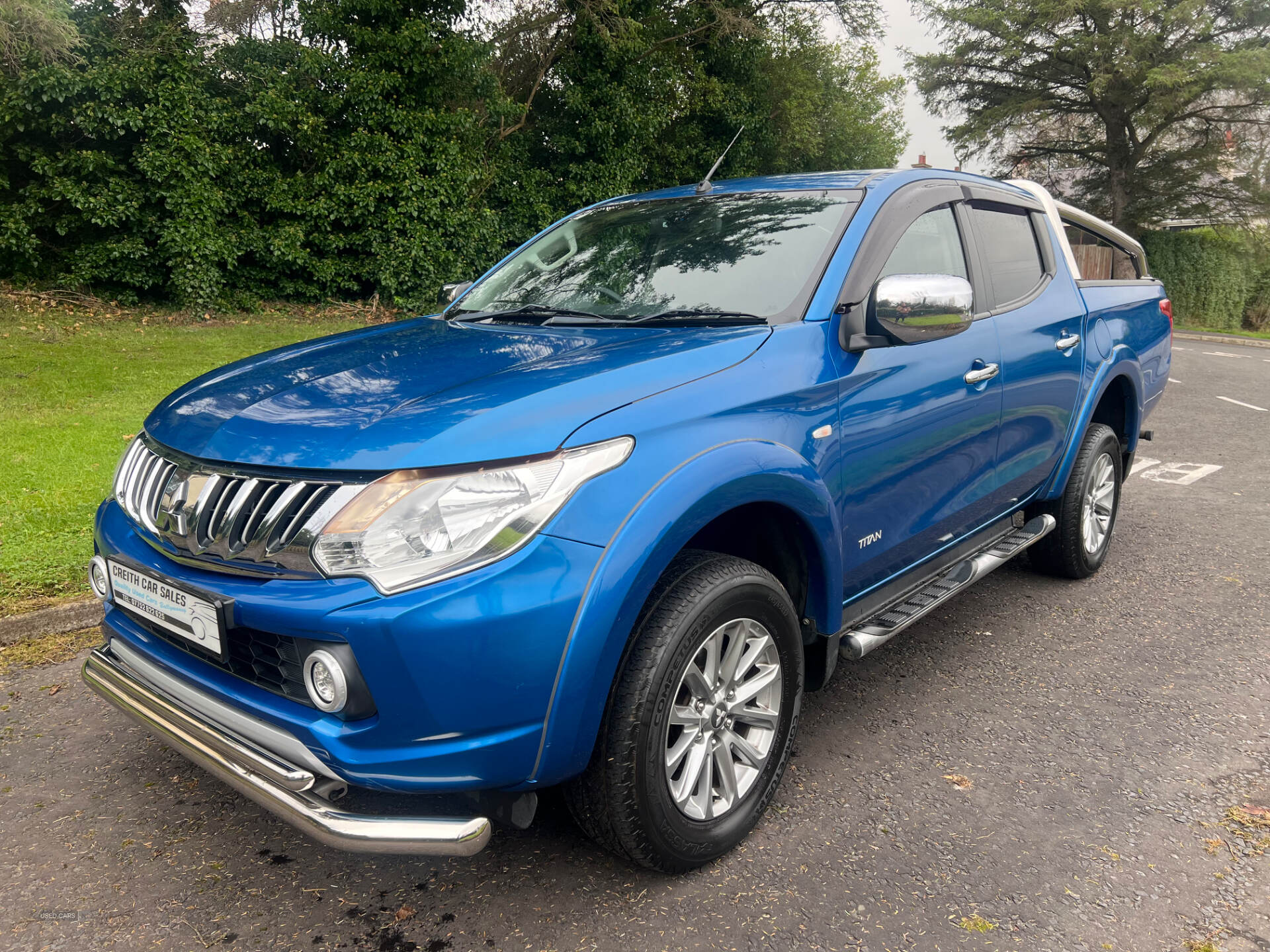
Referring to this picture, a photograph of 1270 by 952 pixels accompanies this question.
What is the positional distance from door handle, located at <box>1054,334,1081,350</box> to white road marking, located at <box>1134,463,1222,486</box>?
330 centimetres

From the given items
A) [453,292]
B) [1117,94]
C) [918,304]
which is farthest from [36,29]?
[1117,94]

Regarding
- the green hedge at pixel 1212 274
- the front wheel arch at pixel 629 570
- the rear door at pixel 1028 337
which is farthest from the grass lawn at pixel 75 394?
the green hedge at pixel 1212 274

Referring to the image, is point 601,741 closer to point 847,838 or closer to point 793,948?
point 793,948

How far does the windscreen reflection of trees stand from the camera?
117 inches

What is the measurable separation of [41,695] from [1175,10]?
31.3m

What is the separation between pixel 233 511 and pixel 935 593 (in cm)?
239

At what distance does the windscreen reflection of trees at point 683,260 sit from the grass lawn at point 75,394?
2466 millimetres

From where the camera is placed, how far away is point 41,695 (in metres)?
3.43

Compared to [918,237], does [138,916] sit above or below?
below

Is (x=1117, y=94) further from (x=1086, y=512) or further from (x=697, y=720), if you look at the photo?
(x=697, y=720)

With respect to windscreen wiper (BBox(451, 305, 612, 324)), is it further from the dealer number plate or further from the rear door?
the rear door

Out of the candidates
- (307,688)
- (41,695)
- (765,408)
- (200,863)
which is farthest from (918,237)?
(41,695)

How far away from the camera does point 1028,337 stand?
148 inches

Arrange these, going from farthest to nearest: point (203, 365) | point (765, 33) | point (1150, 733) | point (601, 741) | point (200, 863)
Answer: point (765, 33), point (203, 365), point (1150, 733), point (200, 863), point (601, 741)
